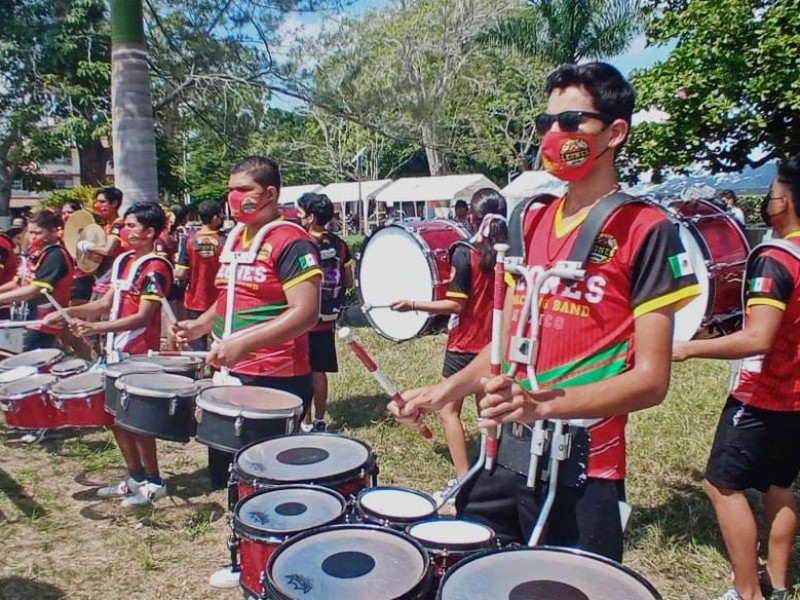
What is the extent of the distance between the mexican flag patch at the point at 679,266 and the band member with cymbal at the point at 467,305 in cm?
261

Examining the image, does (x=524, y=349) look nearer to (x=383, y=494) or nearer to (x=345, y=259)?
(x=383, y=494)

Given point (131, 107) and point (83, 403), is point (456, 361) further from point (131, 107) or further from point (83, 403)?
point (131, 107)

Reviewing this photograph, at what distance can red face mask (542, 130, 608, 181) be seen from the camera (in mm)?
1914

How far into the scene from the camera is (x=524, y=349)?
1.90 meters

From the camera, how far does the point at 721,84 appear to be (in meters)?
9.88

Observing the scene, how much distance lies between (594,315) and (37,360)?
4653mm

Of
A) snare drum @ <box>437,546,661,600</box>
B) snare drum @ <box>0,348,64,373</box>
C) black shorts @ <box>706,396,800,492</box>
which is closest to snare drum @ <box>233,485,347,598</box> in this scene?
snare drum @ <box>437,546,661,600</box>

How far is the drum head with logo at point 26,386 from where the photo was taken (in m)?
4.53

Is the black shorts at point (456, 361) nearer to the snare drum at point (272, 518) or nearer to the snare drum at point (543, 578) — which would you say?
the snare drum at point (272, 518)

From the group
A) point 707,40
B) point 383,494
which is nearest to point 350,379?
point 383,494

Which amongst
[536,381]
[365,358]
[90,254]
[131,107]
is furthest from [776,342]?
[131,107]

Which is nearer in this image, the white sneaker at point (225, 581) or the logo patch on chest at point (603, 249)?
the logo patch on chest at point (603, 249)

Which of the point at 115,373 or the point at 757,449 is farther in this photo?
the point at 115,373

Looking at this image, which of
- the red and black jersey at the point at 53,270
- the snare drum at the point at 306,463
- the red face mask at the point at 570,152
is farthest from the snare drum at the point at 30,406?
the red face mask at the point at 570,152
